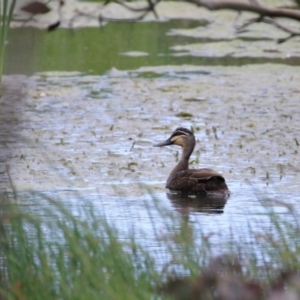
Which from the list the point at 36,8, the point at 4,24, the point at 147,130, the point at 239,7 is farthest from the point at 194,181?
the point at 239,7

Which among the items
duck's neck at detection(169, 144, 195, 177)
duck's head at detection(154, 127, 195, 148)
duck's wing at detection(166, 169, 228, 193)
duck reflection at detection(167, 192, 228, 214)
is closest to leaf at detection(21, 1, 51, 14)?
duck reflection at detection(167, 192, 228, 214)

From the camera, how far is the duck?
24.6 ft

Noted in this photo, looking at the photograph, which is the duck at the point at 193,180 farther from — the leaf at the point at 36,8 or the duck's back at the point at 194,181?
→ the leaf at the point at 36,8

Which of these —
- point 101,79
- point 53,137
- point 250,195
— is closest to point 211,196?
point 250,195

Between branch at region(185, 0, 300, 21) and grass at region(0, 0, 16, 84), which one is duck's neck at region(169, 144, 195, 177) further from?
branch at region(185, 0, 300, 21)

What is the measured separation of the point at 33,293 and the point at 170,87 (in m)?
8.95

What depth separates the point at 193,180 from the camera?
7.96 m

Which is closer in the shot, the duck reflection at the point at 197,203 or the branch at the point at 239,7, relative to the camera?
the branch at the point at 239,7

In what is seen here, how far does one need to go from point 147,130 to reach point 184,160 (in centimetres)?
178

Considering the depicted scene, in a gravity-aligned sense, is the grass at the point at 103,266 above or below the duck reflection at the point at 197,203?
above

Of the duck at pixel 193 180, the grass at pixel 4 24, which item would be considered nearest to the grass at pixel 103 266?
the grass at pixel 4 24

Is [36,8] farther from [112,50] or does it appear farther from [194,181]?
[112,50]

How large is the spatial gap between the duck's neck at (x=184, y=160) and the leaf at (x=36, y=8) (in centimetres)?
511

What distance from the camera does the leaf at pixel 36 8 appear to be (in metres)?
2.90
